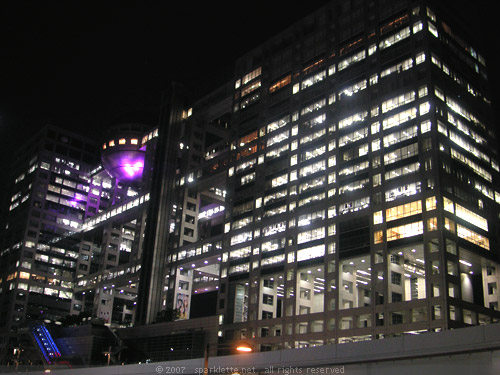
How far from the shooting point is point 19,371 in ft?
241

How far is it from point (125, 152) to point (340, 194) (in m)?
95.3

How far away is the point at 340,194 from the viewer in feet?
360

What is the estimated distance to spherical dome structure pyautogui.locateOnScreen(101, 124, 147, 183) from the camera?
183875mm

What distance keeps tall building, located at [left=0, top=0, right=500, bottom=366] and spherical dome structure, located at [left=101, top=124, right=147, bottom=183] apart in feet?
83.9

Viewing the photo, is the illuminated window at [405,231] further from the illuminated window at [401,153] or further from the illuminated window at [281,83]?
the illuminated window at [281,83]

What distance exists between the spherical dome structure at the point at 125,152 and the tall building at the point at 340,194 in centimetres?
2557

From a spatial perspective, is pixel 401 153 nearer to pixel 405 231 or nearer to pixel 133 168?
pixel 405 231

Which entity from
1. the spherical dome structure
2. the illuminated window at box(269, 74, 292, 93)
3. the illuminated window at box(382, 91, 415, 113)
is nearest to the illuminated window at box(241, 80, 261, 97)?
the illuminated window at box(269, 74, 292, 93)

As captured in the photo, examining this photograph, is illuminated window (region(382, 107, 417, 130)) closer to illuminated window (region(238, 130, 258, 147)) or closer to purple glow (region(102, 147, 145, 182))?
illuminated window (region(238, 130, 258, 147))

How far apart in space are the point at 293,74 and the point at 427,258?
59.0 meters

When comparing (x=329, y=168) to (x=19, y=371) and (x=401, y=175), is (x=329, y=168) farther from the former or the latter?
(x=19, y=371)

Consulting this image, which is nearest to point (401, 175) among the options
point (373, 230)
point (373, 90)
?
point (373, 230)

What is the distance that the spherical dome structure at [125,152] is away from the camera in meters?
184

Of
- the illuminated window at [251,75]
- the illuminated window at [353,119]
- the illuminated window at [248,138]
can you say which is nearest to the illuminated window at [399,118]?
the illuminated window at [353,119]
